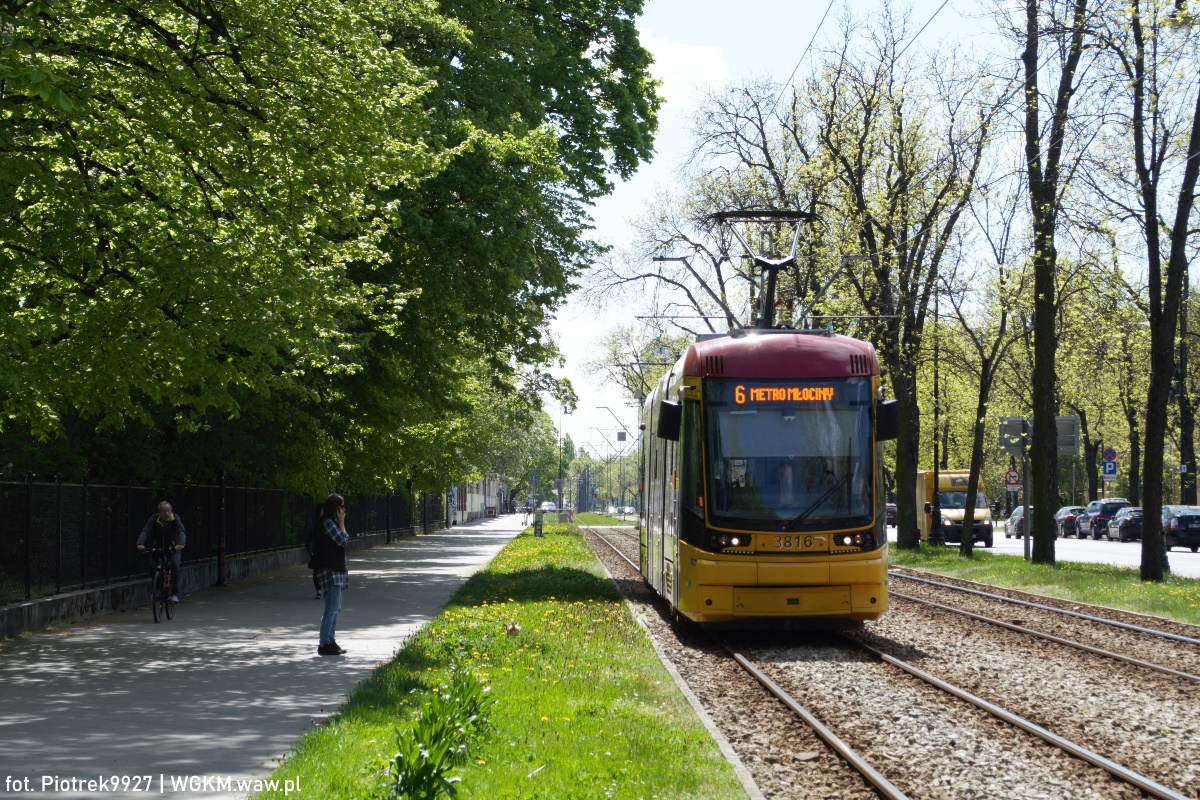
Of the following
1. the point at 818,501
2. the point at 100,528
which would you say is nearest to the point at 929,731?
the point at 818,501

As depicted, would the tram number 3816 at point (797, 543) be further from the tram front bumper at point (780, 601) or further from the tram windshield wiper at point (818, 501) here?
the tram front bumper at point (780, 601)

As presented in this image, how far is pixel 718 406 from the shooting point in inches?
555

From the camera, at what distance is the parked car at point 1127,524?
159ft

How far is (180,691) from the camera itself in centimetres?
1041

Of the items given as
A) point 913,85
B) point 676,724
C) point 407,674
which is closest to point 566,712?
point 676,724

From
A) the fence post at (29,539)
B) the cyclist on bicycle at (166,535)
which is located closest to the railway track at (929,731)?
the cyclist on bicycle at (166,535)

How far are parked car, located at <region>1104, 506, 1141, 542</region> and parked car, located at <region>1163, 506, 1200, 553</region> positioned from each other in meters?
5.46

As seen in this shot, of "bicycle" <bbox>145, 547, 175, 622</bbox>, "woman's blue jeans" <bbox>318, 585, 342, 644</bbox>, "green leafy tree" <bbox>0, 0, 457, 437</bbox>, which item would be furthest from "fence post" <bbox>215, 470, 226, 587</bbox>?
"woman's blue jeans" <bbox>318, 585, 342, 644</bbox>

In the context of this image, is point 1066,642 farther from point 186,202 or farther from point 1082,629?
point 186,202

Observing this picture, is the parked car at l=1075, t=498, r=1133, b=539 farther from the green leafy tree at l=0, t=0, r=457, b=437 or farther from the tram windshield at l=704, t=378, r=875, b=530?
the green leafy tree at l=0, t=0, r=457, b=437

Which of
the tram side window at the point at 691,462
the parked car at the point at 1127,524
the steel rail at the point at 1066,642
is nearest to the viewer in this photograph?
the steel rail at the point at 1066,642

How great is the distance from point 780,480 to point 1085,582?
33.5ft

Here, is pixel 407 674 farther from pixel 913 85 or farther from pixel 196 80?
pixel 913 85

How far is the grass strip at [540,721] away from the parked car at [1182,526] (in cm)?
3202
